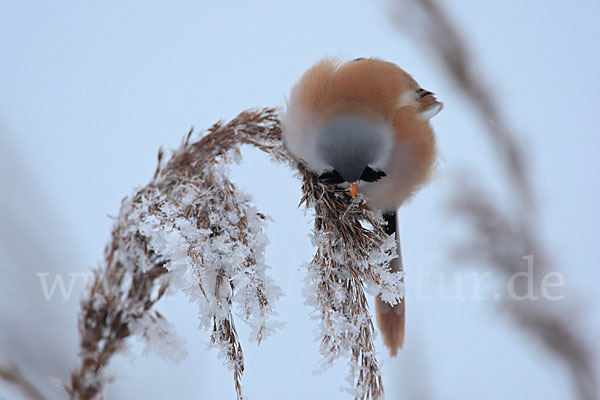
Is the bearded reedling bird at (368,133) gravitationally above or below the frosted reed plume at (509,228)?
above

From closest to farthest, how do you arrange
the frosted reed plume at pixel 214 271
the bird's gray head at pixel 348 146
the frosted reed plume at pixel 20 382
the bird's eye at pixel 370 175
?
the frosted reed plume at pixel 20 382 → the frosted reed plume at pixel 214 271 → the bird's gray head at pixel 348 146 → the bird's eye at pixel 370 175

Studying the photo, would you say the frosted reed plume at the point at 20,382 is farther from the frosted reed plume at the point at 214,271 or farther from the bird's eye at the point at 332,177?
the bird's eye at the point at 332,177

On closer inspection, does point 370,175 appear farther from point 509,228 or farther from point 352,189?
point 509,228

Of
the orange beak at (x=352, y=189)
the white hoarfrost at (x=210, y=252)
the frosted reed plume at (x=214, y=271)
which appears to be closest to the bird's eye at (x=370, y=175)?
the orange beak at (x=352, y=189)

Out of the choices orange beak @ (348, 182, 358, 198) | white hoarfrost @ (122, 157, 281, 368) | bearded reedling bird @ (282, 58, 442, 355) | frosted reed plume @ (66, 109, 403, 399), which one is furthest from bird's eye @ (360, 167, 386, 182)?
white hoarfrost @ (122, 157, 281, 368)

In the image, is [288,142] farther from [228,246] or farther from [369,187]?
[228,246]

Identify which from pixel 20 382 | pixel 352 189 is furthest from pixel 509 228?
pixel 20 382

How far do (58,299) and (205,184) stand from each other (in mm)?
456

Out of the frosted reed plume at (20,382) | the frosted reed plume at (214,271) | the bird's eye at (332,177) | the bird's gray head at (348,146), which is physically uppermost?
the bird's gray head at (348,146)

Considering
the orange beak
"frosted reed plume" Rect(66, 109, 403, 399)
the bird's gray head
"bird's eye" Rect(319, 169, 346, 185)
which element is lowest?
"frosted reed plume" Rect(66, 109, 403, 399)

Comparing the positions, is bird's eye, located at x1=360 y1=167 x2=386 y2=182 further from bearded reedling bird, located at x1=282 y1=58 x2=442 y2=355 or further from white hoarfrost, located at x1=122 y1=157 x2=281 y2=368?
white hoarfrost, located at x1=122 y1=157 x2=281 y2=368

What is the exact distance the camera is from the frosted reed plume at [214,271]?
42.7 inches

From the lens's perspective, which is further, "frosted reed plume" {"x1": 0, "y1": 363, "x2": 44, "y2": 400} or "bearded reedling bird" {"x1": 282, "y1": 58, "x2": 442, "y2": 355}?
"bearded reedling bird" {"x1": 282, "y1": 58, "x2": 442, "y2": 355}

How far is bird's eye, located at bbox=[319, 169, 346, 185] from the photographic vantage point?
4.78 ft
